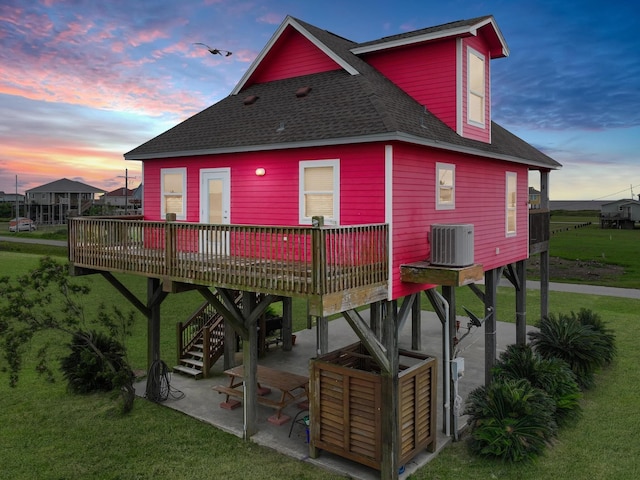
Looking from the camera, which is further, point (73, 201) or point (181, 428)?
point (73, 201)

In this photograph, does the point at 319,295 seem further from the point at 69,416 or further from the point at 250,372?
the point at 69,416

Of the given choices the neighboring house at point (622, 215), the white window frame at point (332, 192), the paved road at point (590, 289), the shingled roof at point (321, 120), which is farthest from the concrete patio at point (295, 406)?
the neighboring house at point (622, 215)

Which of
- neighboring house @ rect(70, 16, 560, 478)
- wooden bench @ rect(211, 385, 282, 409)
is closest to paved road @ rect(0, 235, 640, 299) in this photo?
neighboring house @ rect(70, 16, 560, 478)

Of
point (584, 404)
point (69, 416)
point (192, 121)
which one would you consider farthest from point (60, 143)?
point (584, 404)

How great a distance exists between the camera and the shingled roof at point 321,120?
9.78 m

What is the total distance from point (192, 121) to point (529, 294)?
24125mm

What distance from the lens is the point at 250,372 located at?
11.2 metres

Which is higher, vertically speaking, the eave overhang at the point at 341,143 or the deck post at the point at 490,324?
the eave overhang at the point at 341,143

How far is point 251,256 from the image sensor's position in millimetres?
10000

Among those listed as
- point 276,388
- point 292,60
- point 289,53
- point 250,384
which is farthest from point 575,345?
point 289,53

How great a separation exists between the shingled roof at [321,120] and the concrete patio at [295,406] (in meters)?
6.72

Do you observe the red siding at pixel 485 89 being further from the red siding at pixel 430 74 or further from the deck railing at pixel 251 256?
the deck railing at pixel 251 256

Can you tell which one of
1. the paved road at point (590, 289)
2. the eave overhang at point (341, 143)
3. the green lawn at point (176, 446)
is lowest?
the green lawn at point (176, 446)

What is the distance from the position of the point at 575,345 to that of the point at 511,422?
590 cm
